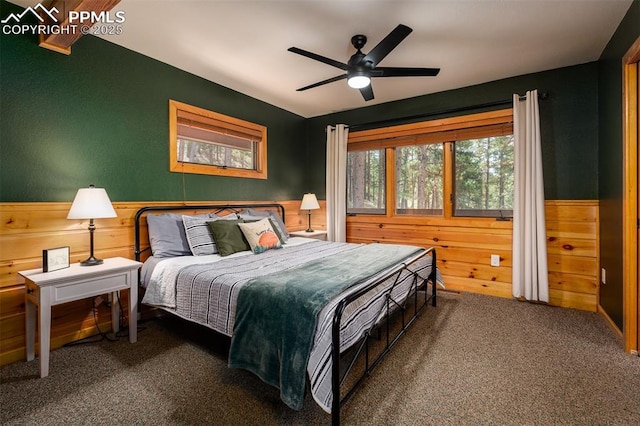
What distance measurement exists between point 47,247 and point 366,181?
379cm

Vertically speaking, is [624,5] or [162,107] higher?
[624,5]

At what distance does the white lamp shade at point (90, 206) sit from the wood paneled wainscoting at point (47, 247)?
268 millimetres

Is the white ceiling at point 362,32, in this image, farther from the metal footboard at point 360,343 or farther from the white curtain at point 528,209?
the metal footboard at point 360,343

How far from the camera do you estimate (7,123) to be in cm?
212

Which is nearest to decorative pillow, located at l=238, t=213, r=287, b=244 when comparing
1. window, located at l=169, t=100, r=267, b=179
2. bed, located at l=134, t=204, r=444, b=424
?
bed, located at l=134, t=204, r=444, b=424

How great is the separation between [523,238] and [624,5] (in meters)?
2.14

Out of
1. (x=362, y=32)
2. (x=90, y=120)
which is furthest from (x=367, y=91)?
(x=90, y=120)

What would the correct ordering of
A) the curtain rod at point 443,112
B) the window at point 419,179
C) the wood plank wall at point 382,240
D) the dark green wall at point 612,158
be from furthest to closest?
the window at point 419,179
the curtain rod at point 443,112
the dark green wall at point 612,158
the wood plank wall at point 382,240

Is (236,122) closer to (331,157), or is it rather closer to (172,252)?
(331,157)

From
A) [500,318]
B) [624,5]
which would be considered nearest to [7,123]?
[500,318]

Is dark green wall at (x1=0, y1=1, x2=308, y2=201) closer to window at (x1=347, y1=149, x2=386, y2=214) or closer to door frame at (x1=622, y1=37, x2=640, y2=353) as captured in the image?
window at (x1=347, y1=149, x2=386, y2=214)

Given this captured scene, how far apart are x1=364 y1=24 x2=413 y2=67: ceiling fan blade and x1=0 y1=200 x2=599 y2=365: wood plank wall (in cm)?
236

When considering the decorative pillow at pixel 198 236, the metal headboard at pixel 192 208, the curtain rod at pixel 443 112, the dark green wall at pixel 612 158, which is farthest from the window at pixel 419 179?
the decorative pillow at pixel 198 236

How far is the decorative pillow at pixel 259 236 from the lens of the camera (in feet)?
9.72
